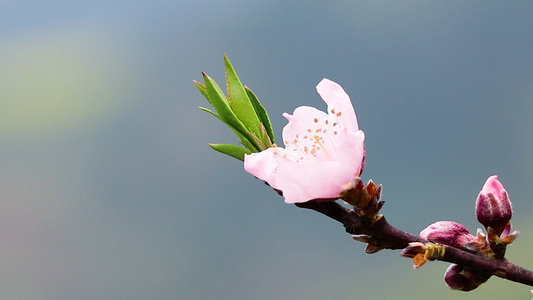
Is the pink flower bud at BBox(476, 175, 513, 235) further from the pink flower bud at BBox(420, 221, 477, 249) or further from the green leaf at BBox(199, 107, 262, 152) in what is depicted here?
the green leaf at BBox(199, 107, 262, 152)

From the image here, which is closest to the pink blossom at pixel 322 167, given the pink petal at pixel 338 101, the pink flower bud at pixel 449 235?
the pink petal at pixel 338 101

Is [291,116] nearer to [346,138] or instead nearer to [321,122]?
[321,122]

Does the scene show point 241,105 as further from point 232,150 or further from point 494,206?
point 494,206

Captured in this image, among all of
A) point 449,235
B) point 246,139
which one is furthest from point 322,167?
point 449,235

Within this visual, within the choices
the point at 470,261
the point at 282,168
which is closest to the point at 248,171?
the point at 282,168

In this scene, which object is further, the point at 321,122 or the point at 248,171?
the point at 321,122

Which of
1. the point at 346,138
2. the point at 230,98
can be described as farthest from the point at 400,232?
the point at 230,98

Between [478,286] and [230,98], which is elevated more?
[230,98]
